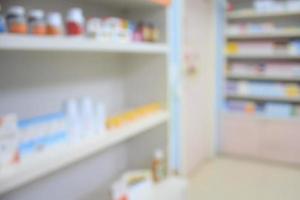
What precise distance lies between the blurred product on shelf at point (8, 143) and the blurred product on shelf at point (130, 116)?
18.9 inches

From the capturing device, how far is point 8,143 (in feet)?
2.91

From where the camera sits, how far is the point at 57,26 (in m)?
1.02

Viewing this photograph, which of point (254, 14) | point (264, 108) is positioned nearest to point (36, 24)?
point (254, 14)

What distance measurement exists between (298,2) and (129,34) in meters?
2.60

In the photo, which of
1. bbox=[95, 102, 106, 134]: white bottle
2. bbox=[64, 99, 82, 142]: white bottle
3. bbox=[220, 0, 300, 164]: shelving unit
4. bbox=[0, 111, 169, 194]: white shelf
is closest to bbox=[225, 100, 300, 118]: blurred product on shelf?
bbox=[220, 0, 300, 164]: shelving unit

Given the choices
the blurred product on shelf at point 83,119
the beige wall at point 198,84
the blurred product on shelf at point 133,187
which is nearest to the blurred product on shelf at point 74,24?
the blurred product on shelf at point 83,119

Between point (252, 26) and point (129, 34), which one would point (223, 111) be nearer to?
point (252, 26)

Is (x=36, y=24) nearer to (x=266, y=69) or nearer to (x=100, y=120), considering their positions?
(x=100, y=120)

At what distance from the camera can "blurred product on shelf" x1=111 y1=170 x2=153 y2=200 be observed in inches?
55.1

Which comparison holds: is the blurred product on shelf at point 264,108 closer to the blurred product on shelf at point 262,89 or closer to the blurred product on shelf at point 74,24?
the blurred product on shelf at point 262,89

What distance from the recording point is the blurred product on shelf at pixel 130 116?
4.44ft

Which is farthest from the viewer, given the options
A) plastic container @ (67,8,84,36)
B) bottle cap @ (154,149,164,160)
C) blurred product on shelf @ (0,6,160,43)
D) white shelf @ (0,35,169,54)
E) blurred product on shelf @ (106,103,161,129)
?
bottle cap @ (154,149,164,160)

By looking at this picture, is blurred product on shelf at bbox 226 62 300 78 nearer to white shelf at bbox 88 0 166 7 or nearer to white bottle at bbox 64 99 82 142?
white shelf at bbox 88 0 166 7

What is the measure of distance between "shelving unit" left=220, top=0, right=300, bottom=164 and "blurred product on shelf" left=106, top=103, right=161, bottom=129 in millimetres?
2204
